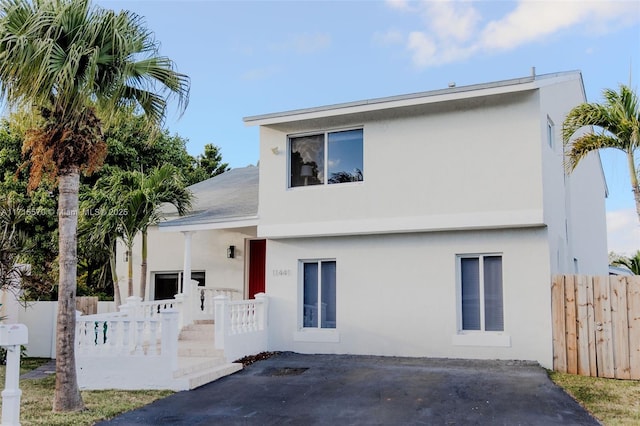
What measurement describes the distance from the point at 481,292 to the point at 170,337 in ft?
21.2

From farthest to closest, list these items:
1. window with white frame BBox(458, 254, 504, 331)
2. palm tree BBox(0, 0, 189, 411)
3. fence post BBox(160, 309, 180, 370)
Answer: window with white frame BBox(458, 254, 504, 331), fence post BBox(160, 309, 180, 370), palm tree BBox(0, 0, 189, 411)

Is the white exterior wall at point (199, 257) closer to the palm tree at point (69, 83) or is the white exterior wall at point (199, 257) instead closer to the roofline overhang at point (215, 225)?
the roofline overhang at point (215, 225)

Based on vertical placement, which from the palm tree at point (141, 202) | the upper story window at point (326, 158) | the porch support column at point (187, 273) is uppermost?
the upper story window at point (326, 158)

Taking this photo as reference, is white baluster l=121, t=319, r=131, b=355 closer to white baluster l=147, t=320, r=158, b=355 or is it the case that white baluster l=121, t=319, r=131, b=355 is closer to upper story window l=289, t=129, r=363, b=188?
white baluster l=147, t=320, r=158, b=355

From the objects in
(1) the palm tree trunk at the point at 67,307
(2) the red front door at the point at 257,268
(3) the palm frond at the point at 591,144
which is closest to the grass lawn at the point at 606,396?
(3) the palm frond at the point at 591,144

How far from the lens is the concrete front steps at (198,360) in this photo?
1077cm

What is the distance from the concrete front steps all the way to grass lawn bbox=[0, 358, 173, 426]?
0.49 metres

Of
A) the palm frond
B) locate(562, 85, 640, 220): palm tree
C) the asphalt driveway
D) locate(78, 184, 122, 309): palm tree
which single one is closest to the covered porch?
the asphalt driveway

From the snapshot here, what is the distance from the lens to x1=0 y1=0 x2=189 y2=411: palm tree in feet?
27.4

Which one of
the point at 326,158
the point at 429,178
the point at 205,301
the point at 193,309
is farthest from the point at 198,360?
the point at 429,178

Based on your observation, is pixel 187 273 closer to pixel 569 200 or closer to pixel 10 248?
pixel 10 248

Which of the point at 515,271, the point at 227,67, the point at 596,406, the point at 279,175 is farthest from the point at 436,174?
the point at 227,67

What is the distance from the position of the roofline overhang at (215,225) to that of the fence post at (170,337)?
4194 millimetres

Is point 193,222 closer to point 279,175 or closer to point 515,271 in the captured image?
point 279,175
